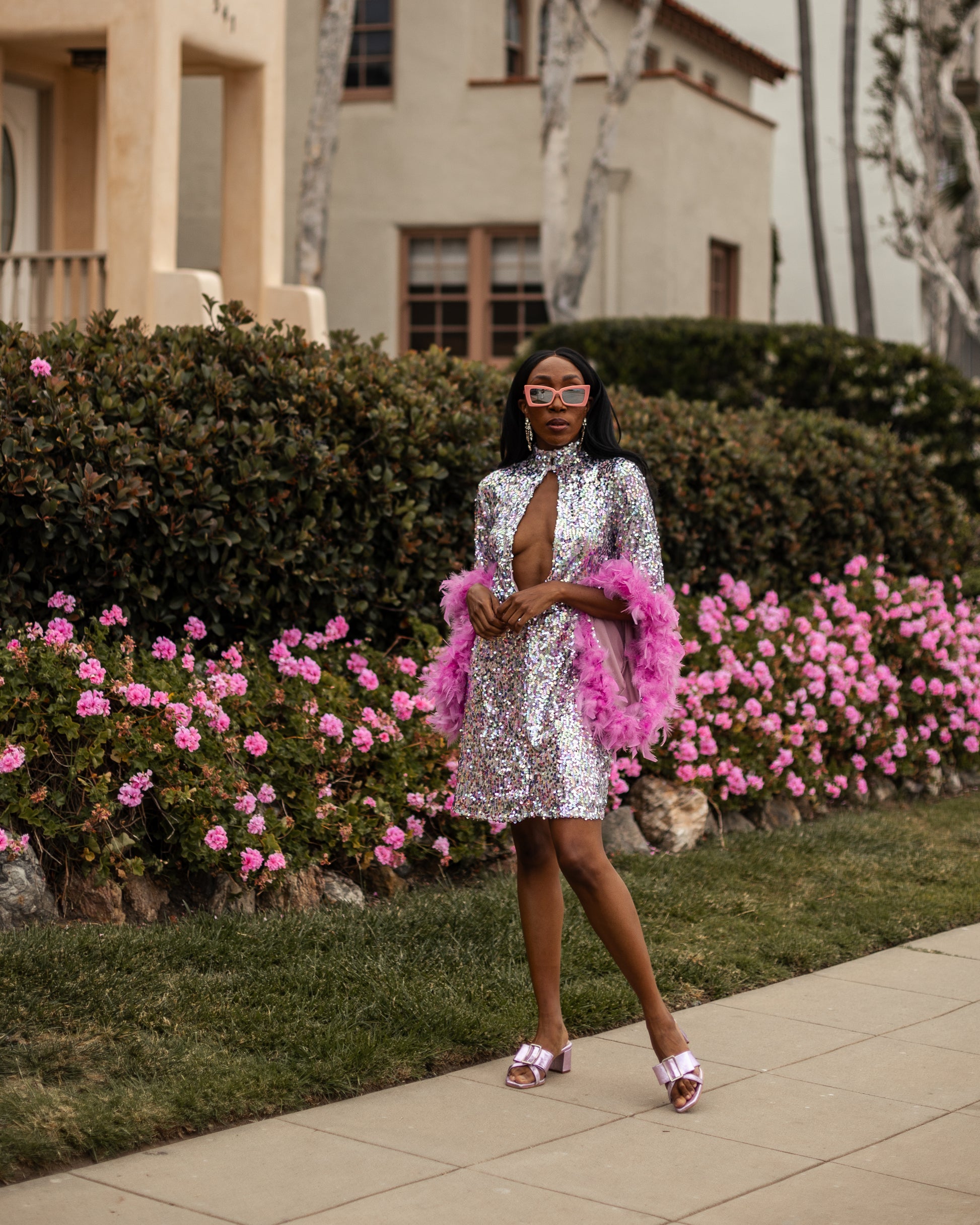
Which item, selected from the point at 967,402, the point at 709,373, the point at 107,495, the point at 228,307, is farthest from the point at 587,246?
the point at 107,495

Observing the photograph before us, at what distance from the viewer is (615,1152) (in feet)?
13.6

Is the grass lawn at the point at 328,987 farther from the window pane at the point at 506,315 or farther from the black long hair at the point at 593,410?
the window pane at the point at 506,315

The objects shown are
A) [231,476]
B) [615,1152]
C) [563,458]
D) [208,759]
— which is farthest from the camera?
[231,476]

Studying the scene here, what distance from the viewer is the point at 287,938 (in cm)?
557

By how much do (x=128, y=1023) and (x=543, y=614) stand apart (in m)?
1.68

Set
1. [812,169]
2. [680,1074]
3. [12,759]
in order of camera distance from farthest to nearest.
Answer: [812,169]
[12,759]
[680,1074]

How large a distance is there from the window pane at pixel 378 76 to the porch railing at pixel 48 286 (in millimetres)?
10241

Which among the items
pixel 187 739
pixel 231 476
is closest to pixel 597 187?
pixel 231 476

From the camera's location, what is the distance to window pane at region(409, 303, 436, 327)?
21.3 m

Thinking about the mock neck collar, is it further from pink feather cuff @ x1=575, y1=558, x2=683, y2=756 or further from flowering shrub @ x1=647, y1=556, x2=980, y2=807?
flowering shrub @ x1=647, y1=556, x2=980, y2=807

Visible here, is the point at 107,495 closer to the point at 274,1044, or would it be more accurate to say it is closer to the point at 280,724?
the point at 280,724

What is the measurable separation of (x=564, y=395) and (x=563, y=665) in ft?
2.49

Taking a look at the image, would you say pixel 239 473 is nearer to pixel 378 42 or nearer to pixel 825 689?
pixel 825 689

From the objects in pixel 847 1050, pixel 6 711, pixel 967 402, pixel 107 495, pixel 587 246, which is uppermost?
pixel 587 246
